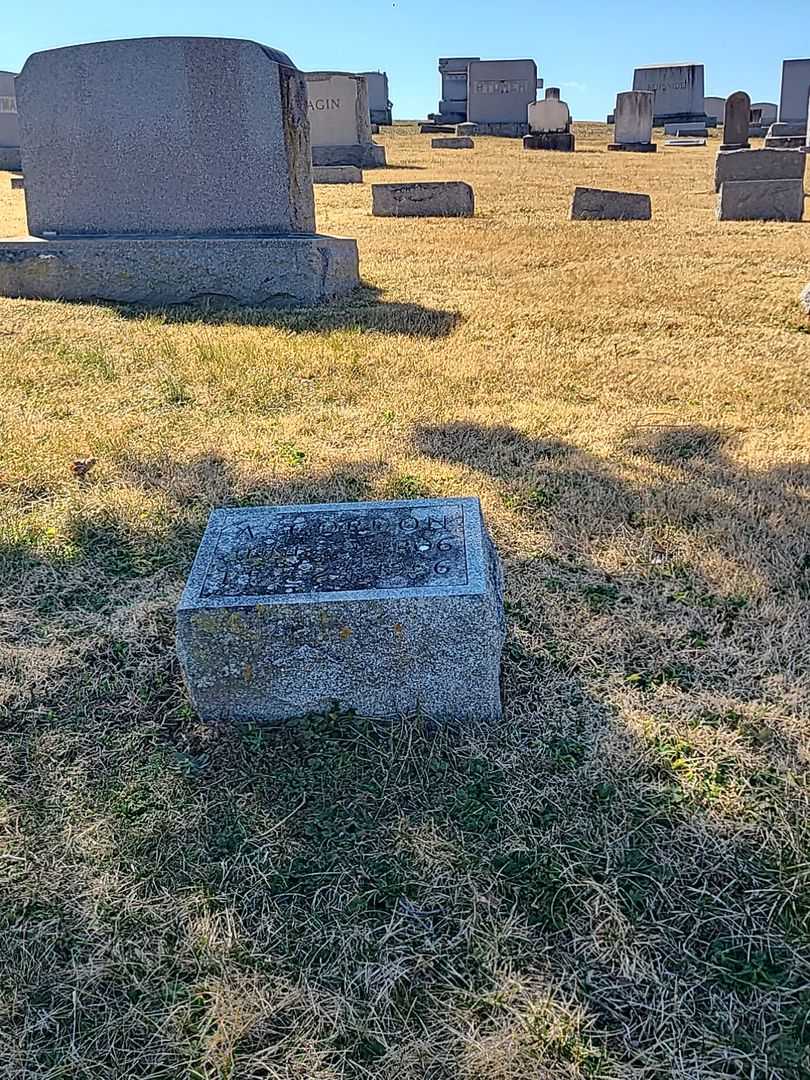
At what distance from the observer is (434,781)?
204 centimetres

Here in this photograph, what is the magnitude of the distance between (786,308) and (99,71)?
545 centimetres

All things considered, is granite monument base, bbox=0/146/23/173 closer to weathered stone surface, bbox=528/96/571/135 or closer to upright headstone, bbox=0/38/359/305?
weathered stone surface, bbox=528/96/571/135

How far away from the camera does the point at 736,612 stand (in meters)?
2.68

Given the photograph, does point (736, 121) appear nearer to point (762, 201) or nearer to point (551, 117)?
point (551, 117)

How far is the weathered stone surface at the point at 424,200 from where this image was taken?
11055mm

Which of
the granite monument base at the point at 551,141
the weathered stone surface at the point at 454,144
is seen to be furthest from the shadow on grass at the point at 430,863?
the weathered stone surface at the point at 454,144

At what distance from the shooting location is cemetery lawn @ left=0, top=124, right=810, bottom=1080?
5.07 feet

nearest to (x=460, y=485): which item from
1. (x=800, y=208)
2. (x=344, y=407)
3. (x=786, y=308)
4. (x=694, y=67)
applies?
(x=344, y=407)

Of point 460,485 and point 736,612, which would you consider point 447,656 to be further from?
point 460,485

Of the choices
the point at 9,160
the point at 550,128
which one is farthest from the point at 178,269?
the point at 550,128

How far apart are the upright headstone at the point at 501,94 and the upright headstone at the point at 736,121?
860cm

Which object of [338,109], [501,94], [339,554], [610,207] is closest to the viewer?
[339,554]

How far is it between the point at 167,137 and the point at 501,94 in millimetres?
21771

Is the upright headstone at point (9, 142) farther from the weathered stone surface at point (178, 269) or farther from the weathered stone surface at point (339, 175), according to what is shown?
the weathered stone surface at point (178, 269)
